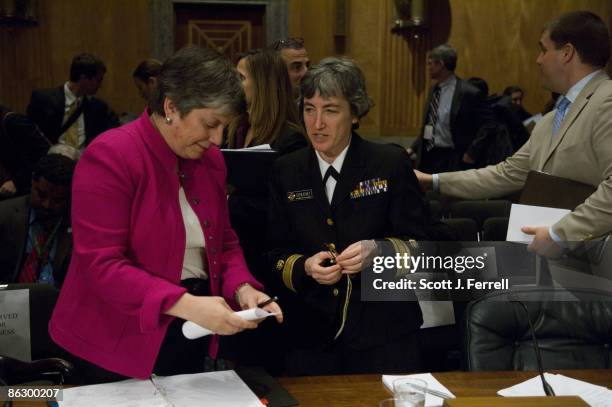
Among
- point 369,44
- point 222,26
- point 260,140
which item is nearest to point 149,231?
point 260,140

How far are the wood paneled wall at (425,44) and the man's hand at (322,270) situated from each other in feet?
19.7

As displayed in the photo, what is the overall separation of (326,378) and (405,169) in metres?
0.73

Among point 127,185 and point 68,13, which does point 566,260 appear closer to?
point 127,185

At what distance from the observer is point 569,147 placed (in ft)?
8.66

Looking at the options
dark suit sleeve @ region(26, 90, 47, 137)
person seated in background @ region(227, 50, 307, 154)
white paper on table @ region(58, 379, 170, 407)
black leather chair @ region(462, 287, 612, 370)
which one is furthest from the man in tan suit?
dark suit sleeve @ region(26, 90, 47, 137)

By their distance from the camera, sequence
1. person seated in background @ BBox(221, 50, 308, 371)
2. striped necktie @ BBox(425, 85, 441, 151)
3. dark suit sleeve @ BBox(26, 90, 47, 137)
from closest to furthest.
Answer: person seated in background @ BBox(221, 50, 308, 371)
dark suit sleeve @ BBox(26, 90, 47, 137)
striped necktie @ BBox(425, 85, 441, 151)

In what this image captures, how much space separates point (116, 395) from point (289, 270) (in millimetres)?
695

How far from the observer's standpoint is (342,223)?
2330 millimetres

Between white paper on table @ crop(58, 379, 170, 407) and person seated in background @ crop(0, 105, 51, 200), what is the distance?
3564mm

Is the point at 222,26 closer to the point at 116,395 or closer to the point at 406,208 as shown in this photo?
the point at 406,208

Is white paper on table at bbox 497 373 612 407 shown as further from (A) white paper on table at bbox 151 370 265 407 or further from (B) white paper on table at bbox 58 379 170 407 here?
(B) white paper on table at bbox 58 379 170 407

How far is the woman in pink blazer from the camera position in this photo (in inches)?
70.7

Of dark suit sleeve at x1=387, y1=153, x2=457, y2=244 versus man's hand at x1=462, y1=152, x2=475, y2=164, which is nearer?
dark suit sleeve at x1=387, y1=153, x2=457, y2=244

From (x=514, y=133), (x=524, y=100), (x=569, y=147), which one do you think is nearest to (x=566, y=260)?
(x=569, y=147)
